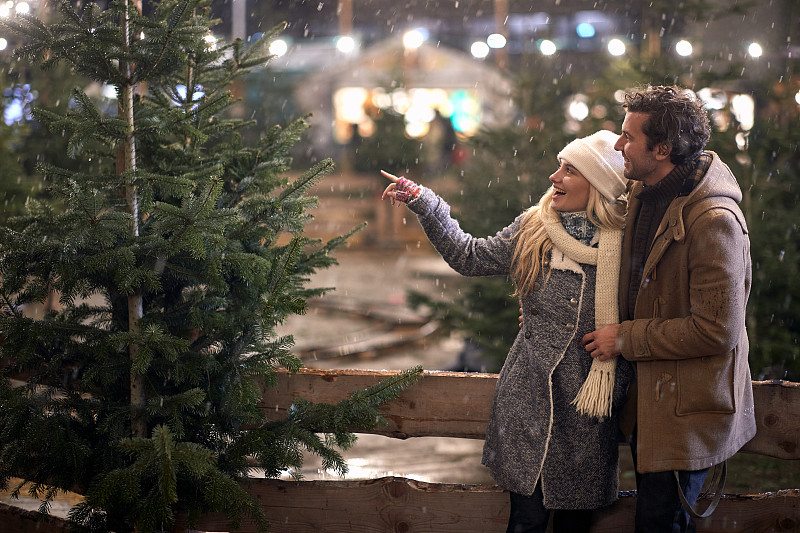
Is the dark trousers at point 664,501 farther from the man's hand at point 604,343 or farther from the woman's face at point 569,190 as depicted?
the woman's face at point 569,190

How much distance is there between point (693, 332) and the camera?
7.91ft

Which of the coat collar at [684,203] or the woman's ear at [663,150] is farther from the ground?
the woman's ear at [663,150]

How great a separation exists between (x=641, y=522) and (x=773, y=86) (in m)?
4.22

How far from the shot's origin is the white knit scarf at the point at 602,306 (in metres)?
2.65

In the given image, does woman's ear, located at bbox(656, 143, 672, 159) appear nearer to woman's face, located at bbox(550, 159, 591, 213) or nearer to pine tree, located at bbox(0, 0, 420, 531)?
woman's face, located at bbox(550, 159, 591, 213)

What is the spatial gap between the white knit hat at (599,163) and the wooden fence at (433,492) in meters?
0.96

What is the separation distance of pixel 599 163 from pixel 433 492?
1.52 meters

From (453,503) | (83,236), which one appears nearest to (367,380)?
(453,503)

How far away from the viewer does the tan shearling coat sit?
7.90 feet

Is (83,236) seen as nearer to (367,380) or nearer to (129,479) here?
(129,479)

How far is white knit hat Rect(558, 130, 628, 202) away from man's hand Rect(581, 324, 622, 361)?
489 mm

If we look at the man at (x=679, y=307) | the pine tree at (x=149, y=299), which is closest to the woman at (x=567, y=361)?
the man at (x=679, y=307)

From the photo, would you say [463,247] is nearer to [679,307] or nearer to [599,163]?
[599,163]

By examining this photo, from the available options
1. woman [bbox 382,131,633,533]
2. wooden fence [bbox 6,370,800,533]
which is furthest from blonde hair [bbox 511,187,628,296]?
wooden fence [bbox 6,370,800,533]
